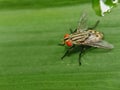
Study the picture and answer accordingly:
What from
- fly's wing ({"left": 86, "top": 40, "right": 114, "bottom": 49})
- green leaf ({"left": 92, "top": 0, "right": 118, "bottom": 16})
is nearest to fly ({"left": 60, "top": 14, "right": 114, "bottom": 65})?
fly's wing ({"left": 86, "top": 40, "right": 114, "bottom": 49})

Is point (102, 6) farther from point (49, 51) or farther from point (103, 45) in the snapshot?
point (49, 51)

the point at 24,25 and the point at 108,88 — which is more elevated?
the point at 24,25

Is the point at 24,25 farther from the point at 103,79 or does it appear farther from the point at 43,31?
the point at 103,79

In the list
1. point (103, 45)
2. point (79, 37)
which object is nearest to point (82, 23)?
point (79, 37)

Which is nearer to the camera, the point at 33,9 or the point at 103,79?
the point at 103,79

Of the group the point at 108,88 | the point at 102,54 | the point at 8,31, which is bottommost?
the point at 108,88

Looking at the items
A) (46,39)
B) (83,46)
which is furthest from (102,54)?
(46,39)

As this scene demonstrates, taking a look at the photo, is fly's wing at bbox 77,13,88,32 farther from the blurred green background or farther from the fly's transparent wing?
the fly's transparent wing
